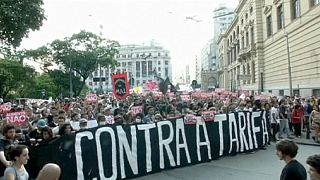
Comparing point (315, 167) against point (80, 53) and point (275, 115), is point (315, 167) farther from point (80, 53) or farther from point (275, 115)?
point (80, 53)

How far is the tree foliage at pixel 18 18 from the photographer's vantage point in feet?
61.2

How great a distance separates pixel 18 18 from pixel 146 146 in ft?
39.5

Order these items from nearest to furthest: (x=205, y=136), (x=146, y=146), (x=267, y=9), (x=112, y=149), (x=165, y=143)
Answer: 1. (x=112, y=149)
2. (x=146, y=146)
3. (x=165, y=143)
4. (x=205, y=136)
5. (x=267, y=9)

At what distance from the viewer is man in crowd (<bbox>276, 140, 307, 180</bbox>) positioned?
14.3ft

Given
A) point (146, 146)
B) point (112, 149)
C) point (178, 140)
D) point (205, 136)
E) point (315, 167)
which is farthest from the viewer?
point (205, 136)

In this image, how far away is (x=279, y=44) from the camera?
4109 cm

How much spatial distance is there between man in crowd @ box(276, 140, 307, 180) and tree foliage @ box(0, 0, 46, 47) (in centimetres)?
1641

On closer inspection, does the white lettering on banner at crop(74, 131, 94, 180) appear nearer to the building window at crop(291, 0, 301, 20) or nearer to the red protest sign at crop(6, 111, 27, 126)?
the red protest sign at crop(6, 111, 27, 126)

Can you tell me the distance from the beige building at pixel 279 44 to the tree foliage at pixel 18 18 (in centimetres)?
1858

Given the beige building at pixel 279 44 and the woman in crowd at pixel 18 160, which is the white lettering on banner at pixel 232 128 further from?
the beige building at pixel 279 44

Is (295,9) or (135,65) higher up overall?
(135,65)

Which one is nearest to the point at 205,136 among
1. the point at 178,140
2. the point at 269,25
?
the point at 178,140

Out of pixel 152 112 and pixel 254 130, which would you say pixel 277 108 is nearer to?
pixel 254 130

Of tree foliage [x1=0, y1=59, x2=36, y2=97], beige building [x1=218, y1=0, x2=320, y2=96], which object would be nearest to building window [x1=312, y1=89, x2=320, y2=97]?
beige building [x1=218, y1=0, x2=320, y2=96]
